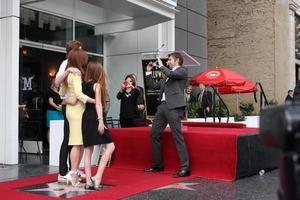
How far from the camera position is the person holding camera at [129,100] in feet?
32.0

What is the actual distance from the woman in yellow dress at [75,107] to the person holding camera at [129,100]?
10.2 ft

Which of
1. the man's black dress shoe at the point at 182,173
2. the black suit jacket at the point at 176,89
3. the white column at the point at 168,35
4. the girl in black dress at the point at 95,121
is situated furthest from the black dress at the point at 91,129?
the white column at the point at 168,35

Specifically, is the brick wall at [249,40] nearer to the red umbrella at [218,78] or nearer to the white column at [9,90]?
the red umbrella at [218,78]

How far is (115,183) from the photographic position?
7066 mm

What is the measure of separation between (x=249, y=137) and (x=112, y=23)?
8363 mm

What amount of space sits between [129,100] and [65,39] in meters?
5.49

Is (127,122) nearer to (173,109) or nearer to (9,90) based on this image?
(9,90)

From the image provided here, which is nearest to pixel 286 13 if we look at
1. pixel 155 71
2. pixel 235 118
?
pixel 235 118

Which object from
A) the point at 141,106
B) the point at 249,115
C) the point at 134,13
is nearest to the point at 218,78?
the point at 141,106

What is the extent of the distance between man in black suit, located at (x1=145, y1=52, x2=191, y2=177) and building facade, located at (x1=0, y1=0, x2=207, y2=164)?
3.20 meters

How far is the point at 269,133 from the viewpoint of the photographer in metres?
Answer: 2.33

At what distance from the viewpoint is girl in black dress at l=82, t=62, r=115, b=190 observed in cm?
638

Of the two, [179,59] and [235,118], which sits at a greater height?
[179,59]

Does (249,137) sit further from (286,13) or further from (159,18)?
(286,13)
